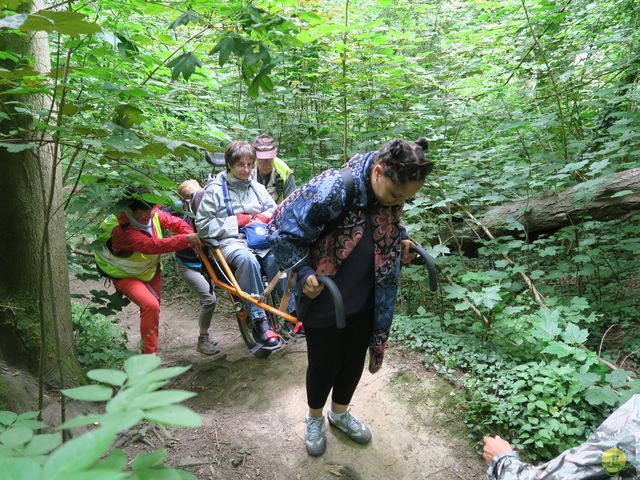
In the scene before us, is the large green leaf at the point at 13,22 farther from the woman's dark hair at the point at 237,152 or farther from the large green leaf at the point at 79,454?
the woman's dark hair at the point at 237,152

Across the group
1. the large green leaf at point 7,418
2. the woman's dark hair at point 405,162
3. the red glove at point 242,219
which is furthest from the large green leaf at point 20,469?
the red glove at point 242,219

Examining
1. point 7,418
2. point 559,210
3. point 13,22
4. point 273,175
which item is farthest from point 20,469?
point 273,175

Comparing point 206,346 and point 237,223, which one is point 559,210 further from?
point 206,346

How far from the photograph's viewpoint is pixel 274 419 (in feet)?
10.4

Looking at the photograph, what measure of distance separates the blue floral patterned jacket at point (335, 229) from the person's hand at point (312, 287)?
10 centimetres

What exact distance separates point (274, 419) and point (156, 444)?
847 mm

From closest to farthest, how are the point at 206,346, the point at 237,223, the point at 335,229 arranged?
the point at 335,229
the point at 237,223
the point at 206,346

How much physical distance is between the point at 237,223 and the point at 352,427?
2.04 m

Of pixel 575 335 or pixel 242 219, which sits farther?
pixel 242 219

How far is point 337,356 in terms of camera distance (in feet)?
7.84

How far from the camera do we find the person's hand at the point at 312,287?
2078 mm

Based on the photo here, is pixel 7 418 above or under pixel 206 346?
above

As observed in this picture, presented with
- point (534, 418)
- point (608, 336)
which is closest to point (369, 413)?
point (534, 418)

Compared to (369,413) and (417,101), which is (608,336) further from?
(417,101)
